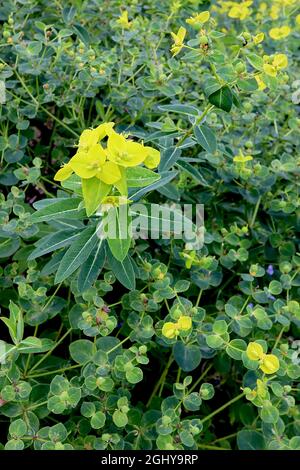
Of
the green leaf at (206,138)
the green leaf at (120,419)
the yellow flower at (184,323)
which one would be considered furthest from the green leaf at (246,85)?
the green leaf at (120,419)

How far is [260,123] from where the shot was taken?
157cm

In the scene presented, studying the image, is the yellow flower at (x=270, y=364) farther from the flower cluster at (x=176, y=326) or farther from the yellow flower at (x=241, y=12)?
the yellow flower at (x=241, y=12)

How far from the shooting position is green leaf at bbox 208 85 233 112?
110 cm

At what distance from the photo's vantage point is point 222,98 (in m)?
1.10

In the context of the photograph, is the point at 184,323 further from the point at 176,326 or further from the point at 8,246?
the point at 8,246

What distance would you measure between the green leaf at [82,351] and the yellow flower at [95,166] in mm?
385

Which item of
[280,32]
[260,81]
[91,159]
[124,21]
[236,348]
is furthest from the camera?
[280,32]

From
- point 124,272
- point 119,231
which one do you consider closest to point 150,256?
point 124,272

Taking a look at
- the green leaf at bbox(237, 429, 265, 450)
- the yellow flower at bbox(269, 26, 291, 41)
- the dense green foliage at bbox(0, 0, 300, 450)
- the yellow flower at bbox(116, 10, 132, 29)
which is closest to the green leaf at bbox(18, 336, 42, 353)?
the dense green foliage at bbox(0, 0, 300, 450)

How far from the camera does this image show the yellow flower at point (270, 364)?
3.52 feet

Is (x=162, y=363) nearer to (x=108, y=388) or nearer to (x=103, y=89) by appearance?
(x=108, y=388)

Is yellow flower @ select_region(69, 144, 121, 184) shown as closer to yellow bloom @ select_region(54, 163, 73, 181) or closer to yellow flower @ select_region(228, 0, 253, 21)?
yellow bloom @ select_region(54, 163, 73, 181)

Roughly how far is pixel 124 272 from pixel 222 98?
0.38 meters

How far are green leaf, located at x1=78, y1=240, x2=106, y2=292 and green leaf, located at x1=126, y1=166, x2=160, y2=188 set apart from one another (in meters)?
0.16
